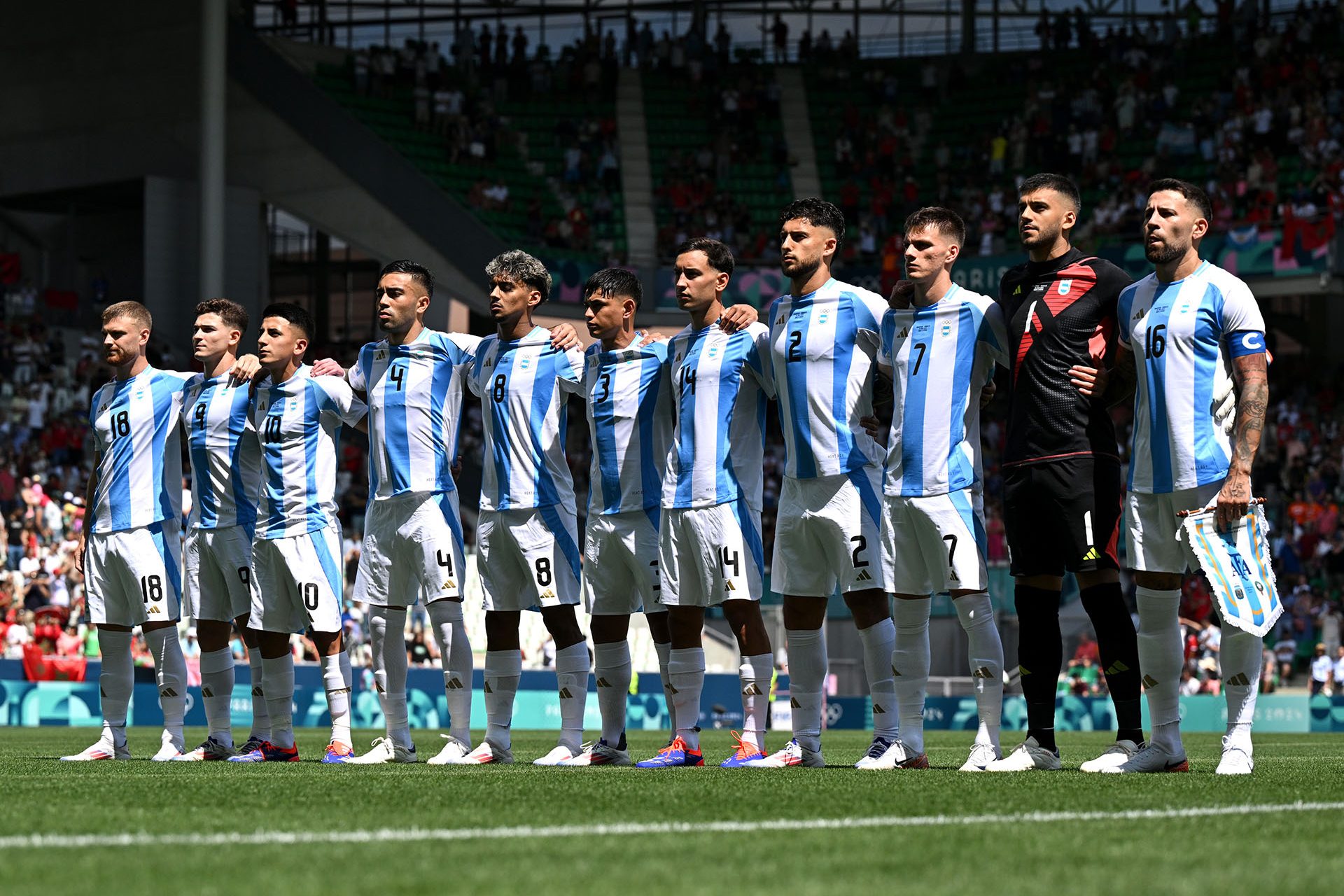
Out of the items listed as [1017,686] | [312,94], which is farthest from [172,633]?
[312,94]

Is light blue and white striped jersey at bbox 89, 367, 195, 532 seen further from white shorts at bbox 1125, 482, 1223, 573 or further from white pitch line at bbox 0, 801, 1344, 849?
white shorts at bbox 1125, 482, 1223, 573

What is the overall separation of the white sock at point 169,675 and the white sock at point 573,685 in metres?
2.32

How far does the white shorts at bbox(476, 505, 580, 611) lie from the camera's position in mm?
8883

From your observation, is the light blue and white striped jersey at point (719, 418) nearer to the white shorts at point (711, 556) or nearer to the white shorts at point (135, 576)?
A: the white shorts at point (711, 556)

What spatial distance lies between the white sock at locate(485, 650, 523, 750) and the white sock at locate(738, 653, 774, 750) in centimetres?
128

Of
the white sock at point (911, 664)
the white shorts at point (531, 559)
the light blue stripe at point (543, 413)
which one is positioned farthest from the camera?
the light blue stripe at point (543, 413)

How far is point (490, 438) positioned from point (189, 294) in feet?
87.2

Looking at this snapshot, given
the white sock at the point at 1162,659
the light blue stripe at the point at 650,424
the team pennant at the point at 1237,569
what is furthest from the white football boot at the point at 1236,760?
the light blue stripe at the point at 650,424

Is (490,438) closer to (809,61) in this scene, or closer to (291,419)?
(291,419)

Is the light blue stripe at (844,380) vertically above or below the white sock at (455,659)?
above

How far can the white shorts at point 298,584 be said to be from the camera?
30.1 ft

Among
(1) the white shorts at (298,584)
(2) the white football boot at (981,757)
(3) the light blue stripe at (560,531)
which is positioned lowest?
(2) the white football boot at (981,757)

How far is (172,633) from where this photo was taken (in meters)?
10.1

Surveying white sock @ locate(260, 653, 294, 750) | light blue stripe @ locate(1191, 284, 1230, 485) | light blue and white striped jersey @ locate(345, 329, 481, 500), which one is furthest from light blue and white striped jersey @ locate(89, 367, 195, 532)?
light blue stripe @ locate(1191, 284, 1230, 485)
